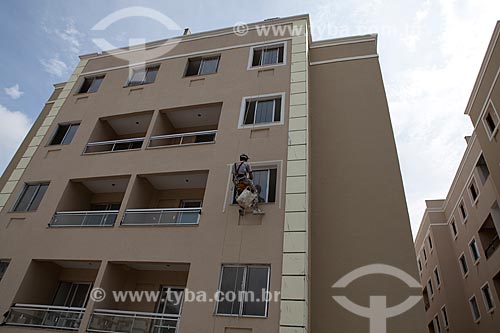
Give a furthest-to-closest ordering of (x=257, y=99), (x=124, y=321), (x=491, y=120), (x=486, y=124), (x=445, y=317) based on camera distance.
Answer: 1. (x=445, y=317)
2. (x=486, y=124)
3. (x=491, y=120)
4. (x=257, y=99)
5. (x=124, y=321)

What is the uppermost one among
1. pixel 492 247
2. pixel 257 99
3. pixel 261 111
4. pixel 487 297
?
pixel 257 99

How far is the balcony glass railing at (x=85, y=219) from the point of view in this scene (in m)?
11.1

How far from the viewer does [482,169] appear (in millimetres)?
20797

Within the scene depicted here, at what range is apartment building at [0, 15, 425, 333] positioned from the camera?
29.0 feet

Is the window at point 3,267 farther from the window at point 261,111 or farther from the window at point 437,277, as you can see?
the window at point 437,277

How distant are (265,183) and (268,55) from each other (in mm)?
6586

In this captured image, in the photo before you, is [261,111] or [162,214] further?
[261,111]

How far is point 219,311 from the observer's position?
27.3 ft

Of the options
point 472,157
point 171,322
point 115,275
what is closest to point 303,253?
point 171,322

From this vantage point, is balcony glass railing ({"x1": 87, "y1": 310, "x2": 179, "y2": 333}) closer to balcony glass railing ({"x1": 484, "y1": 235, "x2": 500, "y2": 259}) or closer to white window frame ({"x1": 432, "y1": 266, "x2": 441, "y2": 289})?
balcony glass railing ({"x1": 484, "y1": 235, "x2": 500, "y2": 259})

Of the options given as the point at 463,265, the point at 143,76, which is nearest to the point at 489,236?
the point at 463,265

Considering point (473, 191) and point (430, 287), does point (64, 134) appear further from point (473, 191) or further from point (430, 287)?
point (430, 287)

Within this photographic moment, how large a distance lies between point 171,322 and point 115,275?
277 centimetres

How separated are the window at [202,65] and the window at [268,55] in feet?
5.90
